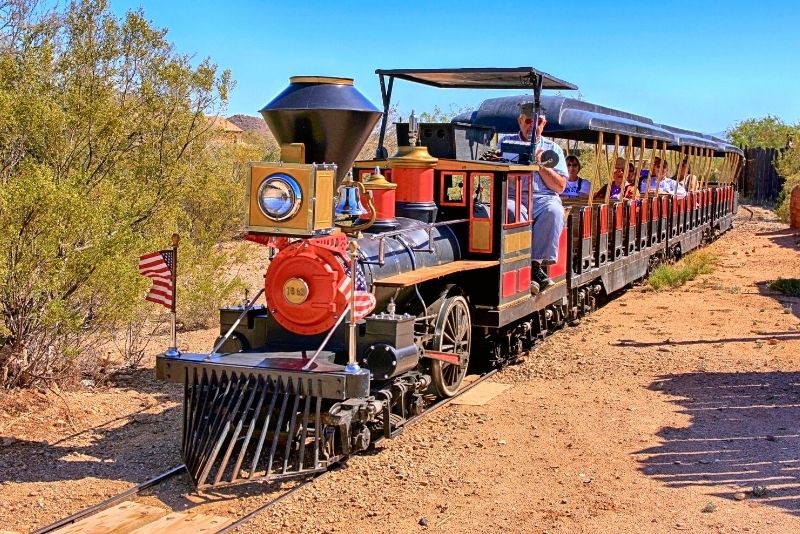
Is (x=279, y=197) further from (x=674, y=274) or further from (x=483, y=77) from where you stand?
(x=674, y=274)

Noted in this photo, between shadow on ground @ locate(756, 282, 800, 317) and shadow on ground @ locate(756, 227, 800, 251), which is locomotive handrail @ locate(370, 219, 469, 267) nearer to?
shadow on ground @ locate(756, 282, 800, 317)

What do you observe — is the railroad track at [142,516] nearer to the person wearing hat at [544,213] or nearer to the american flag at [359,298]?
the american flag at [359,298]

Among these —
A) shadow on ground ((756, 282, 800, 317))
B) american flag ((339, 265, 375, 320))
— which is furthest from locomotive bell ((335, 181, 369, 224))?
shadow on ground ((756, 282, 800, 317))

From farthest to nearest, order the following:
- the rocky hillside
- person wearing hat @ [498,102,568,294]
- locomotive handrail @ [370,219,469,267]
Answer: the rocky hillside → person wearing hat @ [498,102,568,294] → locomotive handrail @ [370,219,469,267]

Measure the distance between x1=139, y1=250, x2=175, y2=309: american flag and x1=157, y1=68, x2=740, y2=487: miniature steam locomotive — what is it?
541 mm

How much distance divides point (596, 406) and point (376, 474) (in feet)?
8.91

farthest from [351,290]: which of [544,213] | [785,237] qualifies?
[785,237]

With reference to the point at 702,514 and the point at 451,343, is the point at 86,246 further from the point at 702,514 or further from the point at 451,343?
the point at 702,514

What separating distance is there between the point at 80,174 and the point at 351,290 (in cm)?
323

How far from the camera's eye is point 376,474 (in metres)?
6.45

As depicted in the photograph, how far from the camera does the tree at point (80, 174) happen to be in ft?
25.2

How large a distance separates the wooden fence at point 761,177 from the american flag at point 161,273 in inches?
1396

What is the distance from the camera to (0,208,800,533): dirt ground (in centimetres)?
573

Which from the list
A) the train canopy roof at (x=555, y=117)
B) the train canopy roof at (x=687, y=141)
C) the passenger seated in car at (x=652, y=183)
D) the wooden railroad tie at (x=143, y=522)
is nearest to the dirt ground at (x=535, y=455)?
the wooden railroad tie at (x=143, y=522)
